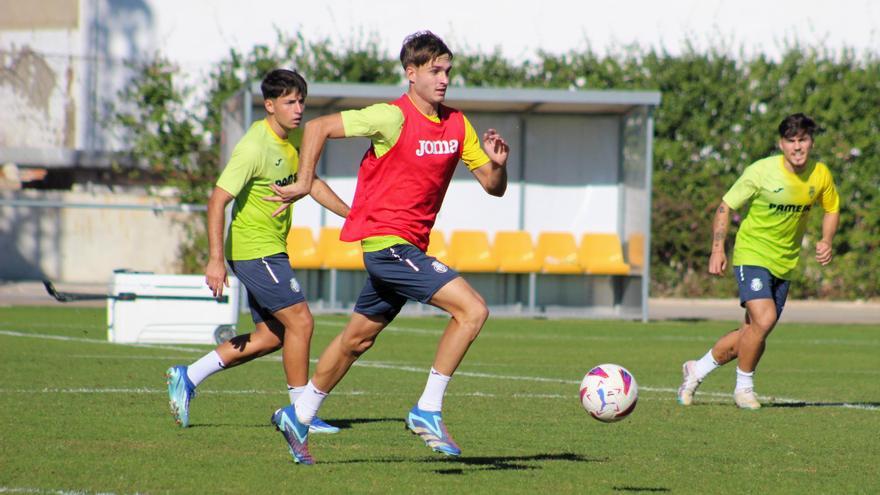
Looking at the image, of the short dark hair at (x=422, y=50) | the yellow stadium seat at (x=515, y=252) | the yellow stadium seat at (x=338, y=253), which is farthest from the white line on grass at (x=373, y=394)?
the yellow stadium seat at (x=515, y=252)

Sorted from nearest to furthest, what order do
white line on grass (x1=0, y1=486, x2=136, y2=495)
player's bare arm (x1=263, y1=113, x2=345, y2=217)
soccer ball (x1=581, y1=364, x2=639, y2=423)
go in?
white line on grass (x1=0, y1=486, x2=136, y2=495), player's bare arm (x1=263, y1=113, x2=345, y2=217), soccer ball (x1=581, y1=364, x2=639, y2=423)

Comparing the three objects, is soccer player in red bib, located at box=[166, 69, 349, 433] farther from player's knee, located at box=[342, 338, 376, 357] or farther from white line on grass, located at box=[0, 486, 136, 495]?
white line on grass, located at box=[0, 486, 136, 495]

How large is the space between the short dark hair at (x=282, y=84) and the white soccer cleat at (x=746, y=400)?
4235 mm

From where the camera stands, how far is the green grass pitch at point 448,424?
7.00m

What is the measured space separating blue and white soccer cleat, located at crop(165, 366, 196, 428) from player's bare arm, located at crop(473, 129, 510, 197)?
2374 mm

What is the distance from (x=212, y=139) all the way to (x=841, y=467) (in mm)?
20507

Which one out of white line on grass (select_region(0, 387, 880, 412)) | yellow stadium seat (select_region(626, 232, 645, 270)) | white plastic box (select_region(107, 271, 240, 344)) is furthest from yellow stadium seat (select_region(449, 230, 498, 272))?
white line on grass (select_region(0, 387, 880, 412))

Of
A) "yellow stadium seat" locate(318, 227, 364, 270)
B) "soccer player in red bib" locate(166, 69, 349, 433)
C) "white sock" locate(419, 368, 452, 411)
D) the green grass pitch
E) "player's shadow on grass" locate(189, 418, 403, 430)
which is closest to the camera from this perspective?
the green grass pitch

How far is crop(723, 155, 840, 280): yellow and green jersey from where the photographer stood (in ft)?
36.2

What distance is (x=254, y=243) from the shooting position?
347 inches

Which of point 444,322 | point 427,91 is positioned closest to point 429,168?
point 427,91

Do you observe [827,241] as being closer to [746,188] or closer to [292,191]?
[746,188]

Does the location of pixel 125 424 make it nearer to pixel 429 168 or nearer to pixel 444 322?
pixel 429 168

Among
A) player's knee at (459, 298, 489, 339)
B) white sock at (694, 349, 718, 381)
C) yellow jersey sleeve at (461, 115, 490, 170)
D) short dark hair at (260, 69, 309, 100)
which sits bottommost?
white sock at (694, 349, 718, 381)
